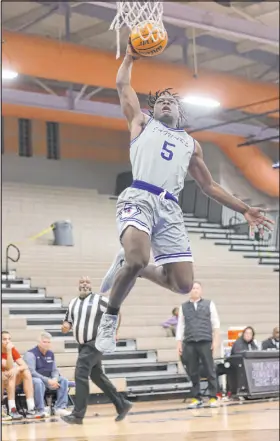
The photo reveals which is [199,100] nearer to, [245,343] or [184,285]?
[245,343]

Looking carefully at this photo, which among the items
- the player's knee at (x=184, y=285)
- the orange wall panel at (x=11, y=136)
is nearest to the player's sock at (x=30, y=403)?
the player's knee at (x=184, y=285)

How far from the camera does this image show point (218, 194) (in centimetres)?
627

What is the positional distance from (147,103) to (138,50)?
25.9 inches

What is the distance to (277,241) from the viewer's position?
20922 mm

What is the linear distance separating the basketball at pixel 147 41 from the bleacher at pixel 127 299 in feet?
6.76

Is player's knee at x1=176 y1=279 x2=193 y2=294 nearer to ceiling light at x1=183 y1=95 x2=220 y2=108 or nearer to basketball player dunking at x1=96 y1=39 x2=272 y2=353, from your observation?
basketball player dunking at x1=96 y1=39 x2=272 y2=353

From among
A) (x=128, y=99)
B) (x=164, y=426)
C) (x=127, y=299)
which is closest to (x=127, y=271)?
(x=128, y=99)

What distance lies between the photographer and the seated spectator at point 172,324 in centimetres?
1337

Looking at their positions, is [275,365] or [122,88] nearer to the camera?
[122,88]

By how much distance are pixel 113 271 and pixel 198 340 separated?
6.32 metres

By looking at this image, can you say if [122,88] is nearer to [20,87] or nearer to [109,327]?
[109,327]

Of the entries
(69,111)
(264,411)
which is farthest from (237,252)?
(69,111)

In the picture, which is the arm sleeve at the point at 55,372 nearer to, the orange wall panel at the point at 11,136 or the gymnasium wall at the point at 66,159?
the gymnasium wall at the point at 66,159

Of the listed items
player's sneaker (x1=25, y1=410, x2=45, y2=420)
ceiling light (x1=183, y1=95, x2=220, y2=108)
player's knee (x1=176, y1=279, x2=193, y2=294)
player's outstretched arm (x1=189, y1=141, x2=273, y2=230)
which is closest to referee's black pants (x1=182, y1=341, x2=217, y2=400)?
player's sneaker (x1=25, y1=410, x2=45, y2=420)
